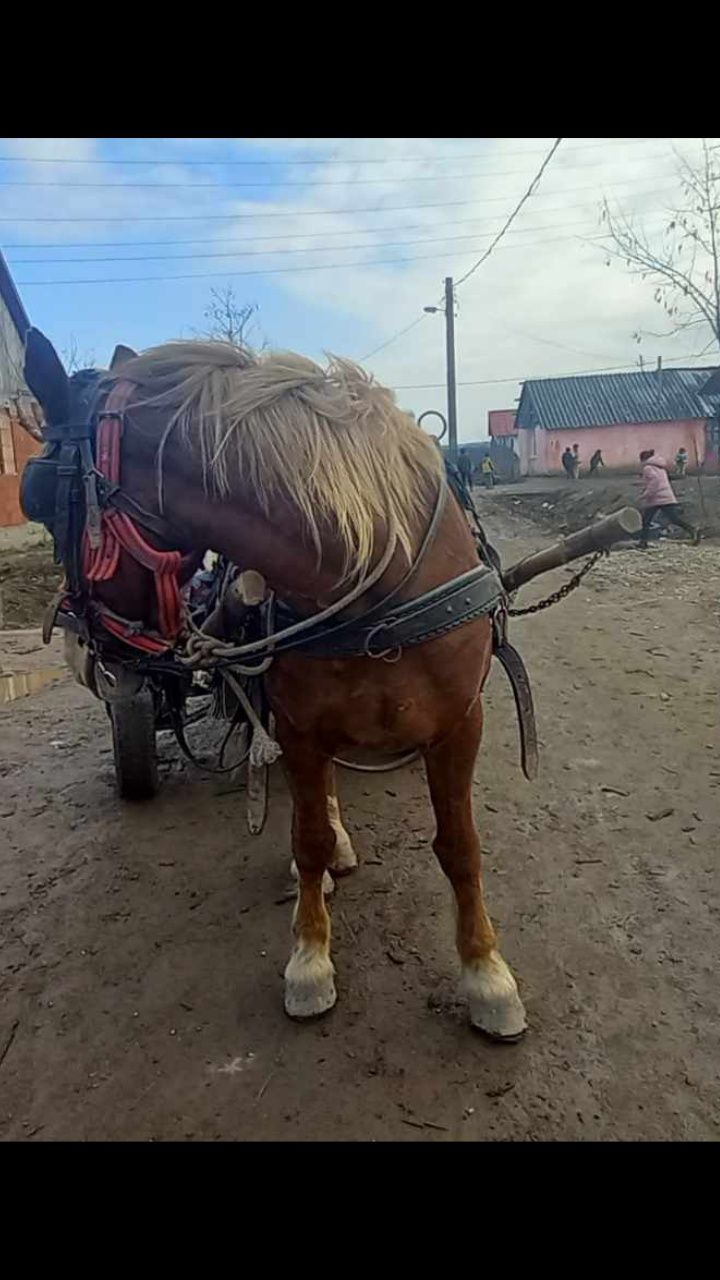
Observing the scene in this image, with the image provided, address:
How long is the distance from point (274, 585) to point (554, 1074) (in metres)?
1.29

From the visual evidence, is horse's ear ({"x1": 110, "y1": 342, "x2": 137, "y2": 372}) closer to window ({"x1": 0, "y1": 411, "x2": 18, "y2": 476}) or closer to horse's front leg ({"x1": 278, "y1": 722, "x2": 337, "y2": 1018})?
horse's front leg ({"x1": 278, "y1": 722, "x2": 337, "y2": 1018})

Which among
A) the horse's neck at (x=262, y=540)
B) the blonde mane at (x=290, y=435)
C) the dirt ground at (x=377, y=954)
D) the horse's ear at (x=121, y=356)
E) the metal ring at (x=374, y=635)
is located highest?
the horse's ear at (x=121, y=356)

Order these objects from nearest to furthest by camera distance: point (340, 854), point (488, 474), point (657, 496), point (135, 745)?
point (340, 854) → point (135, 745) → point (657, 496) → point (488, 474)

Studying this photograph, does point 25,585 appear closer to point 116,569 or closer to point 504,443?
point 116,569

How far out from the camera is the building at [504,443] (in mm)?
37719

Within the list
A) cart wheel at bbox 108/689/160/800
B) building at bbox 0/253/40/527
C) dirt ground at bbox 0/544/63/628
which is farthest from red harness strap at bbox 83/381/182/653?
building at bbox 0/253/40/527

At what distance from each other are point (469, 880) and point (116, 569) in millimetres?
1208

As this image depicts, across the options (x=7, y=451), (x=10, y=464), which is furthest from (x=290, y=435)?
(x=7, y=451)

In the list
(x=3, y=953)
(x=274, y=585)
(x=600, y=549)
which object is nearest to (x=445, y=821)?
(x=274, y=585)

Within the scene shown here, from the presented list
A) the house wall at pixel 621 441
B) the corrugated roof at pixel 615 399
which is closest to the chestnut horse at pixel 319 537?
the house wall at pixel 621 441

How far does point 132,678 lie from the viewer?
7.09 ft

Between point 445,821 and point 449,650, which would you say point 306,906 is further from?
point 449,650

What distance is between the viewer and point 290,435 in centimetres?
163

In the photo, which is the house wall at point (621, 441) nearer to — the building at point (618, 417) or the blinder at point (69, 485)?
the building at point (618, 417)
